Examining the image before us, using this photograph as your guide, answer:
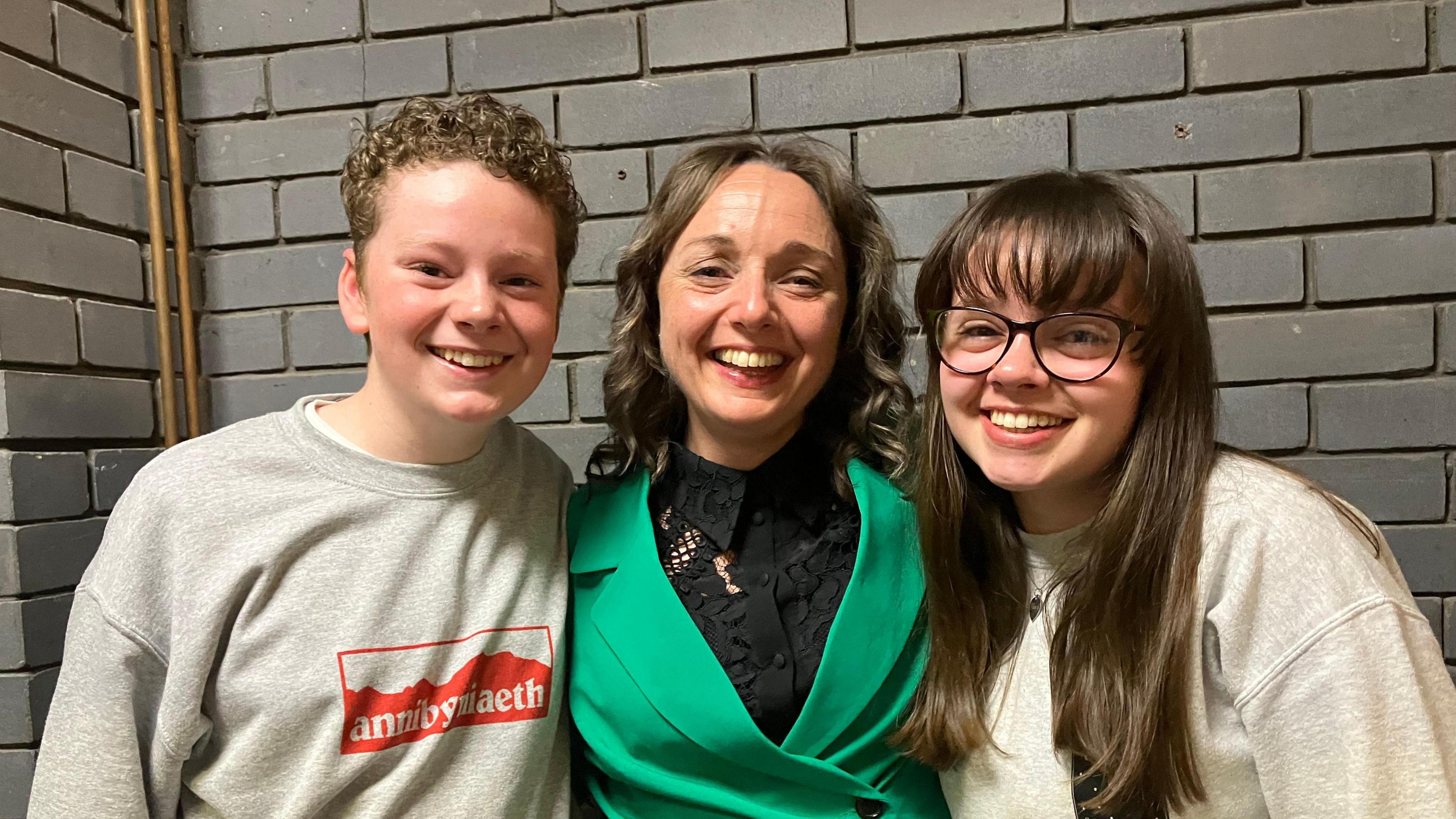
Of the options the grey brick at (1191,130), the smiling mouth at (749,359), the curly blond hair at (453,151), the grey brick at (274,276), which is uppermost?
the grey brick at (1191,130)

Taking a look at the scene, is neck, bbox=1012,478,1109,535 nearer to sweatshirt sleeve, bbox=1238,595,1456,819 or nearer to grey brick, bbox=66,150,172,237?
sweatshirt sleeve, bbox=1238,595,1456,819

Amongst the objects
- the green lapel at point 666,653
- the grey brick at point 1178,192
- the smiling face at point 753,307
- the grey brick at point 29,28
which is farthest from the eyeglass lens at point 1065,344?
the grey brick at point 29,28

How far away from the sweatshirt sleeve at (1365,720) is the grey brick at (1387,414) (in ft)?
2.67

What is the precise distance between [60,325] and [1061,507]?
183cm

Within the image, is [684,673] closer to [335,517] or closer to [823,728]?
[823,728]

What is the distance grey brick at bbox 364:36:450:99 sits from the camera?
1909 millimetres

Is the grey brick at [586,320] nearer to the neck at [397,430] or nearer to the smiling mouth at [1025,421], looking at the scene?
A: the neck at [397,430]

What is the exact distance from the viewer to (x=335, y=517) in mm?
1233

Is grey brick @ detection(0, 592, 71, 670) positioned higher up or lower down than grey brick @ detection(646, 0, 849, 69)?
lower down

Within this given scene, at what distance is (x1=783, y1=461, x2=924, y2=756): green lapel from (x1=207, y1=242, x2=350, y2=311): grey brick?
133 cm

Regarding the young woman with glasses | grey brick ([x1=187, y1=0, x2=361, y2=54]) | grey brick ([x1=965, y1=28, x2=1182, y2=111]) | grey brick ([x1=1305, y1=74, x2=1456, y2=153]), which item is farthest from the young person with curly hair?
grey brick ([x1=1305, y1=74, x2=1456, y2=153])

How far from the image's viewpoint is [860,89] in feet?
5.89

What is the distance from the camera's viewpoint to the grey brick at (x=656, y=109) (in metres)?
1.84

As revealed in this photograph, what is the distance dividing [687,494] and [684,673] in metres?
0.32
